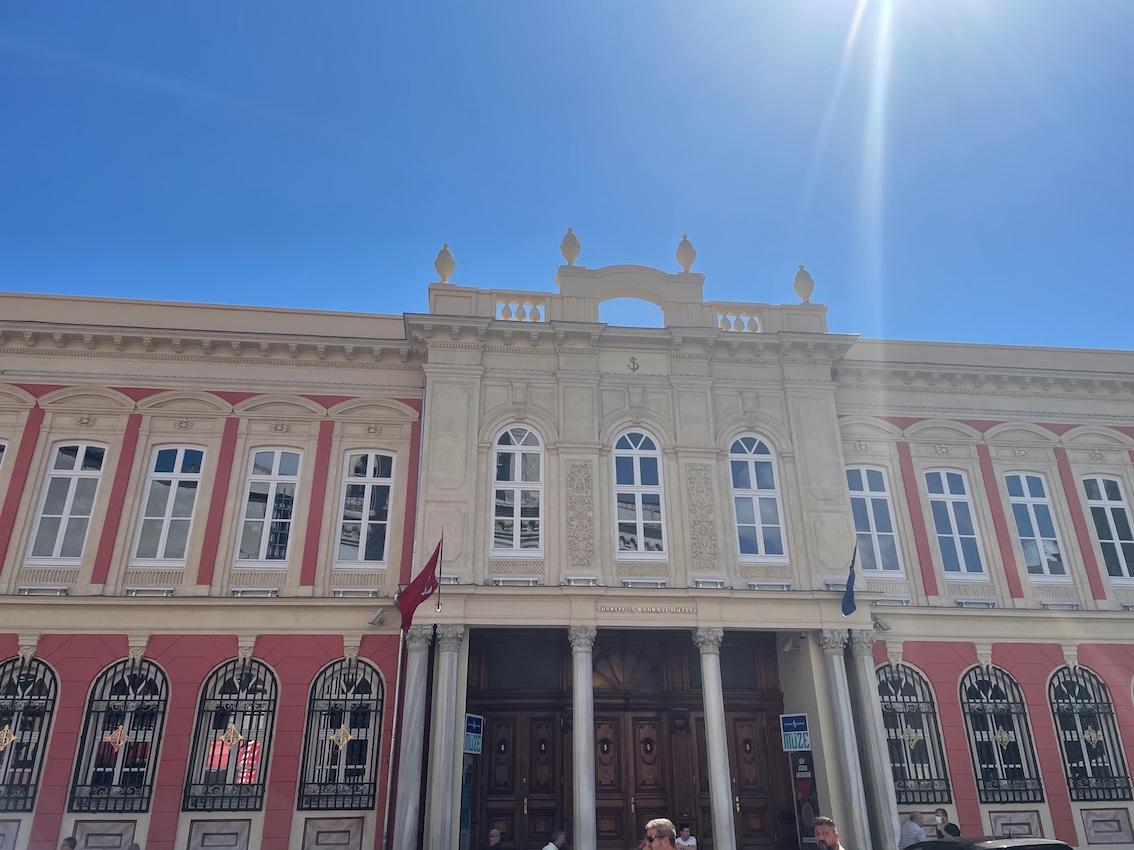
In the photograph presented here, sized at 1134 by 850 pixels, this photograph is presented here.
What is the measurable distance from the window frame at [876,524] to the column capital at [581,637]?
6.02m

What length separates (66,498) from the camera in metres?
16.3

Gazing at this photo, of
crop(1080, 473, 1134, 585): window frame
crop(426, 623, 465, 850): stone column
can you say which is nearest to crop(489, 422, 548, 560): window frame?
crop(426, 623, 465, 850): stone column

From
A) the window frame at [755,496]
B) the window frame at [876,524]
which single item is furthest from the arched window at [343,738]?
the window frame at [876,524]

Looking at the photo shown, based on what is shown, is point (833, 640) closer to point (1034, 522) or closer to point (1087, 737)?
point (1087, 737)

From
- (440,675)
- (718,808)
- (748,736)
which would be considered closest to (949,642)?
(748,736)

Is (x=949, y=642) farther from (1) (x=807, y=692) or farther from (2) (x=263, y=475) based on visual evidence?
(2) (x=263, y=475)

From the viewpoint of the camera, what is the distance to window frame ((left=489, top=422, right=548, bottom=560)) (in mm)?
15867

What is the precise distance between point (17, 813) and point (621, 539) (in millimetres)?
11735

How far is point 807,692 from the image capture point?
15.9 meters

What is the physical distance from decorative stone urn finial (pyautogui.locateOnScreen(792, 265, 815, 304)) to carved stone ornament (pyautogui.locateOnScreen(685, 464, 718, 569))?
530cm

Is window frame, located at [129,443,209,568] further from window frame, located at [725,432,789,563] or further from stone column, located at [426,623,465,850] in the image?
window frame, located at [725,432,789,563]

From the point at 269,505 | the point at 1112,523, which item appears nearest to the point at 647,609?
the point at 269,505

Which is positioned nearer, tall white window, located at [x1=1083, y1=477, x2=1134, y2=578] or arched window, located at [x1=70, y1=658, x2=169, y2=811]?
arched window, located at [x1=70, y1=658, x2=169, y2=811]

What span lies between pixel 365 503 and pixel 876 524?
11.2 meters
